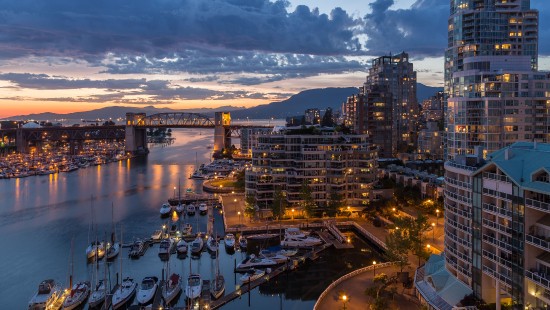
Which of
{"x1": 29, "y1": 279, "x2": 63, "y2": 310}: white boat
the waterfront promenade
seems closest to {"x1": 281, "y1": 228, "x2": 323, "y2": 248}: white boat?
the waterfront promenade

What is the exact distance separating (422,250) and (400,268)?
56.0 inches

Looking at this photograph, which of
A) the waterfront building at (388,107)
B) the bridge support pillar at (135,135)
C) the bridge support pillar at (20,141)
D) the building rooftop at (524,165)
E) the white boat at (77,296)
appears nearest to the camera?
the building rooftop at (524,165)

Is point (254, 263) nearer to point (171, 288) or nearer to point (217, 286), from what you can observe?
point (217, 286)

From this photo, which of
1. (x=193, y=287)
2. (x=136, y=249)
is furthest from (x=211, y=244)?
(x=193, y=287)

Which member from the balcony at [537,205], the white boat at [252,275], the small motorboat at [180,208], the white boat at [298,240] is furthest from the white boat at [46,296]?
the balcony at [537,205]

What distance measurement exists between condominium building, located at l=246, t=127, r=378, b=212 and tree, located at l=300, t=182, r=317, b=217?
0.68 m

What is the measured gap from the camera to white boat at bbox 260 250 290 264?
89.2 ft

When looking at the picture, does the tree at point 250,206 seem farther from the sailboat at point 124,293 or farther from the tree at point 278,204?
the sailboat at point 124,293

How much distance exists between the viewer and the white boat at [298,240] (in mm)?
29734

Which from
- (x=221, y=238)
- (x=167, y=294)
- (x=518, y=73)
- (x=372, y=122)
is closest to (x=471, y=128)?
(x=518, y=73)

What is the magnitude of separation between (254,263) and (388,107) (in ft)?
135

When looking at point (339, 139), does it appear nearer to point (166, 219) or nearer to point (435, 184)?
point (435, 184)

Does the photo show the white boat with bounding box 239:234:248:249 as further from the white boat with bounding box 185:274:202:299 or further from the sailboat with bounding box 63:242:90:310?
the sailboat with bounding box 63:242:90:310

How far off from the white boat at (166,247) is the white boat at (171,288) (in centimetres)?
474
